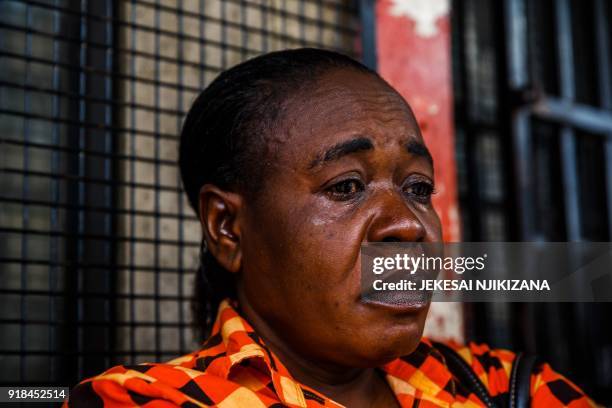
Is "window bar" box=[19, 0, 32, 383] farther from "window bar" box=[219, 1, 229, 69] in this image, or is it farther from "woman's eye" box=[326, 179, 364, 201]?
"woman's eye" box=[326, 179, 364, 201]

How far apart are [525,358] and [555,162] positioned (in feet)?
6.00

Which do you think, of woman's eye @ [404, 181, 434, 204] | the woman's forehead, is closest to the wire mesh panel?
the woman's forehead

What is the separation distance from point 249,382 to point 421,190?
53 centimetres

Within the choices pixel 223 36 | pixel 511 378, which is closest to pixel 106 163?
pixel 223 36

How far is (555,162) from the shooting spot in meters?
3.43

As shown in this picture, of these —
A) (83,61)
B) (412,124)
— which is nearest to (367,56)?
(83,61)

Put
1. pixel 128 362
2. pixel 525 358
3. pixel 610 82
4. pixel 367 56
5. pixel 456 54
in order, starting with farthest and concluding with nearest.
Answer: pixel 456 54 → pixel 610 82 → pixel 367 56 → pixel 128 362 → pixel 525 358

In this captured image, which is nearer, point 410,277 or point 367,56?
point 410,277

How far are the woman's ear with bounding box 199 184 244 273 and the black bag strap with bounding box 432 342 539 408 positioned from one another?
0.56 meters

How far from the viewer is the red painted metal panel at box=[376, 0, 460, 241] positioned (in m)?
2.88

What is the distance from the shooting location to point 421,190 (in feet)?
5.30

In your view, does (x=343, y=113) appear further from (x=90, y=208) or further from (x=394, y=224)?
(x=90, y=208)

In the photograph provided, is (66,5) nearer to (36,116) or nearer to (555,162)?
(36,116)

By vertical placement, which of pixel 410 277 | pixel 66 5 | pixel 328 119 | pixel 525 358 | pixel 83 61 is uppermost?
pixel 66 5
